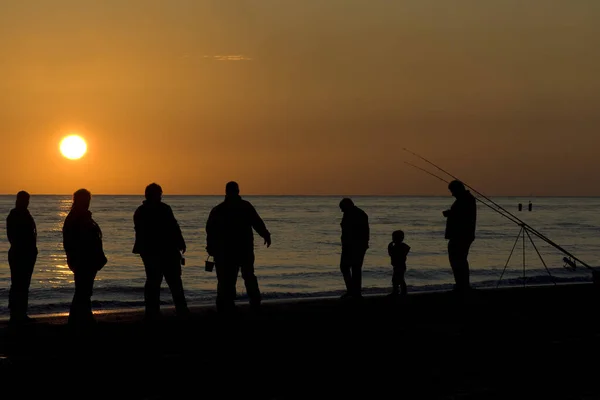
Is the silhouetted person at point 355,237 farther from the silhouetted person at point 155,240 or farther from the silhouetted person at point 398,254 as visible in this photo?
the silhouetted person at point 155,240

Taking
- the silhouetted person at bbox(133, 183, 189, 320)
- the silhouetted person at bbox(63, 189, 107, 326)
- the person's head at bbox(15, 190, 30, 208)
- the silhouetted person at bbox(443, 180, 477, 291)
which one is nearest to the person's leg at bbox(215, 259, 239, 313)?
the silhouetted person at bbox(133, 183, 189, 320)

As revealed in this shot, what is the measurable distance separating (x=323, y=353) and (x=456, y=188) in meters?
5.69

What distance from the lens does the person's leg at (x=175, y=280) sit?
37.0ft

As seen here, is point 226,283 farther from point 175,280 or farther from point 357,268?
point 357,268

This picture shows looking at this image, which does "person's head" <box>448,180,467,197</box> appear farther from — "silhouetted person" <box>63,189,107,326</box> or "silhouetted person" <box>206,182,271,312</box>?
"silhouetted person" <box>63,189,107,326</box>

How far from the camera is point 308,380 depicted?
7148mm

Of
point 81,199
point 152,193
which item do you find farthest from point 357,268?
point 81,199

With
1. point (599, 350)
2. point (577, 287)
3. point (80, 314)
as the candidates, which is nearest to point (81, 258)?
point (80, 314)

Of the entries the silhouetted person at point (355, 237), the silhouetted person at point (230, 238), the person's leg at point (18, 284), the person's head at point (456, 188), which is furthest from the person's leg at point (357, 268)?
the person's leg at point (18, 284)

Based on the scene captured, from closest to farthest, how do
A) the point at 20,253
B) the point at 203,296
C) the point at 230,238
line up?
the point at 20,253, the point at 230,238, the point at 203,296

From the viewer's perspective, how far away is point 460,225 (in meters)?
13.4

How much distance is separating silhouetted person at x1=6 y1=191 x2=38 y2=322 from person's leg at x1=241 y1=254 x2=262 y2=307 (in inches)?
113

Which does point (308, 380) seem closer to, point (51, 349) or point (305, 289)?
point (51, 349)

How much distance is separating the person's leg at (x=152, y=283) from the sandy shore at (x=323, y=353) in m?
0.22
